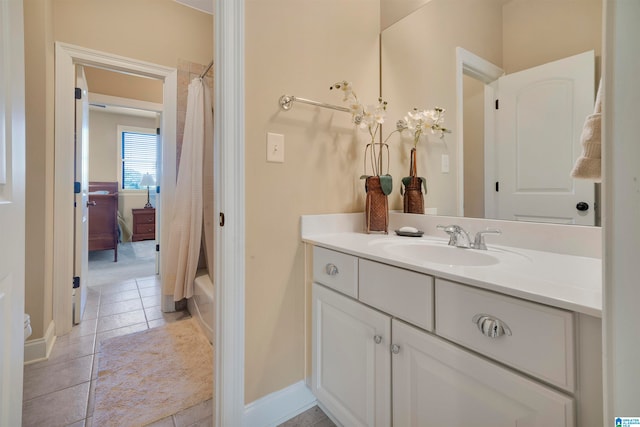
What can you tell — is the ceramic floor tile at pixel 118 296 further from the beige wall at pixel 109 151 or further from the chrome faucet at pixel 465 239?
the beige wall at pixel 109 151

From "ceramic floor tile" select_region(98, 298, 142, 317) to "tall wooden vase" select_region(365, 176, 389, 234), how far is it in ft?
7.32

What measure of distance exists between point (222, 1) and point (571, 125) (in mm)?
1342

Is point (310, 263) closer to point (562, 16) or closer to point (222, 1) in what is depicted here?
point (222, 1)

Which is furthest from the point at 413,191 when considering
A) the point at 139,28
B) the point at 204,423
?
the point at 139,28

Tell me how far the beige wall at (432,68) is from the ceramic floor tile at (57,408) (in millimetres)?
1868

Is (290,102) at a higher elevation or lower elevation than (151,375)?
higher

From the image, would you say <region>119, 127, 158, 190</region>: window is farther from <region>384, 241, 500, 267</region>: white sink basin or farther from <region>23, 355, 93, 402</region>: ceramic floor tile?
<region>384, 241, 500, 267</region>: white sink basin

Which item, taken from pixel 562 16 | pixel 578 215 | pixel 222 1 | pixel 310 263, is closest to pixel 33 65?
pixel 222 1

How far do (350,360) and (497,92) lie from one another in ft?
4.05

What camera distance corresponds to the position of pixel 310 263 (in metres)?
1.25

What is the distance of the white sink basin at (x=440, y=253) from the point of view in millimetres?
1015

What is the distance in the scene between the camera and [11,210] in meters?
0.65

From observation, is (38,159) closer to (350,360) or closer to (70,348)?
(70,348)

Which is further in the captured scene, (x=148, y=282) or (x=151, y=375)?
(x=148, y=282)
